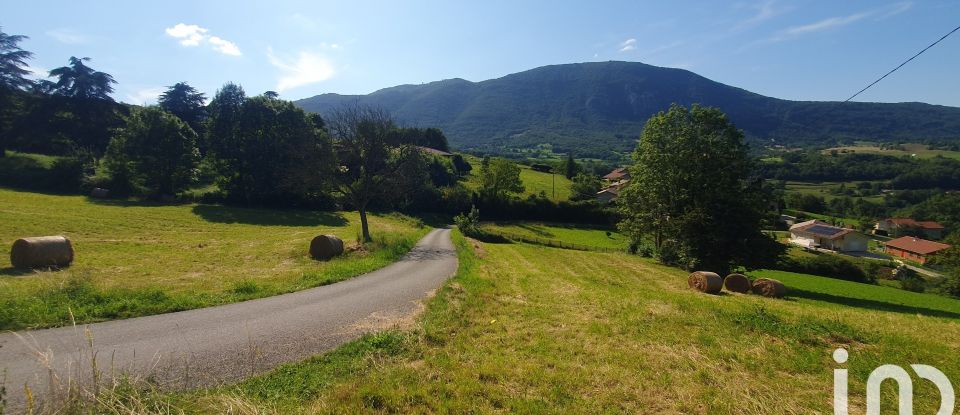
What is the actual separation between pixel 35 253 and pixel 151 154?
3711cm

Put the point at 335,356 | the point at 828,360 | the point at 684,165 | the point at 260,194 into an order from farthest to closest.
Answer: the point at 260,194 → the point at 684,165 → the point at 335,356 → the point at 828,360

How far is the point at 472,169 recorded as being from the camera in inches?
3976

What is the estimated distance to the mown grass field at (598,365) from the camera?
583cm

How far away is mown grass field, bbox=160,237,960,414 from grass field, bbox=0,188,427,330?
418 centimetres

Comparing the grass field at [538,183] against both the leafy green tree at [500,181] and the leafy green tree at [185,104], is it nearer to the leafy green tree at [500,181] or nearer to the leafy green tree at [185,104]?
the leafy green tree at [500,181]

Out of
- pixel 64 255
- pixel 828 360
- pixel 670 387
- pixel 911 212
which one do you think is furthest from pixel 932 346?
pixel 911 212

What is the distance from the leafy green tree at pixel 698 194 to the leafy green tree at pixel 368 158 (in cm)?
1948

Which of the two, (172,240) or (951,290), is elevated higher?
(172,240)

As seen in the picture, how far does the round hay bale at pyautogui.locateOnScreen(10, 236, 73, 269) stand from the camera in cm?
1748

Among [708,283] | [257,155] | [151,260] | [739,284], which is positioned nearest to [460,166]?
[257,155]

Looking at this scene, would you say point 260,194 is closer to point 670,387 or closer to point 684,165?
point 684,165

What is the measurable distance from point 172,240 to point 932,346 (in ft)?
119

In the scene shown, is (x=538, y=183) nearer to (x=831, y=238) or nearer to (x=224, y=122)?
(x=831, y=238)

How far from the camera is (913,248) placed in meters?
70.3
